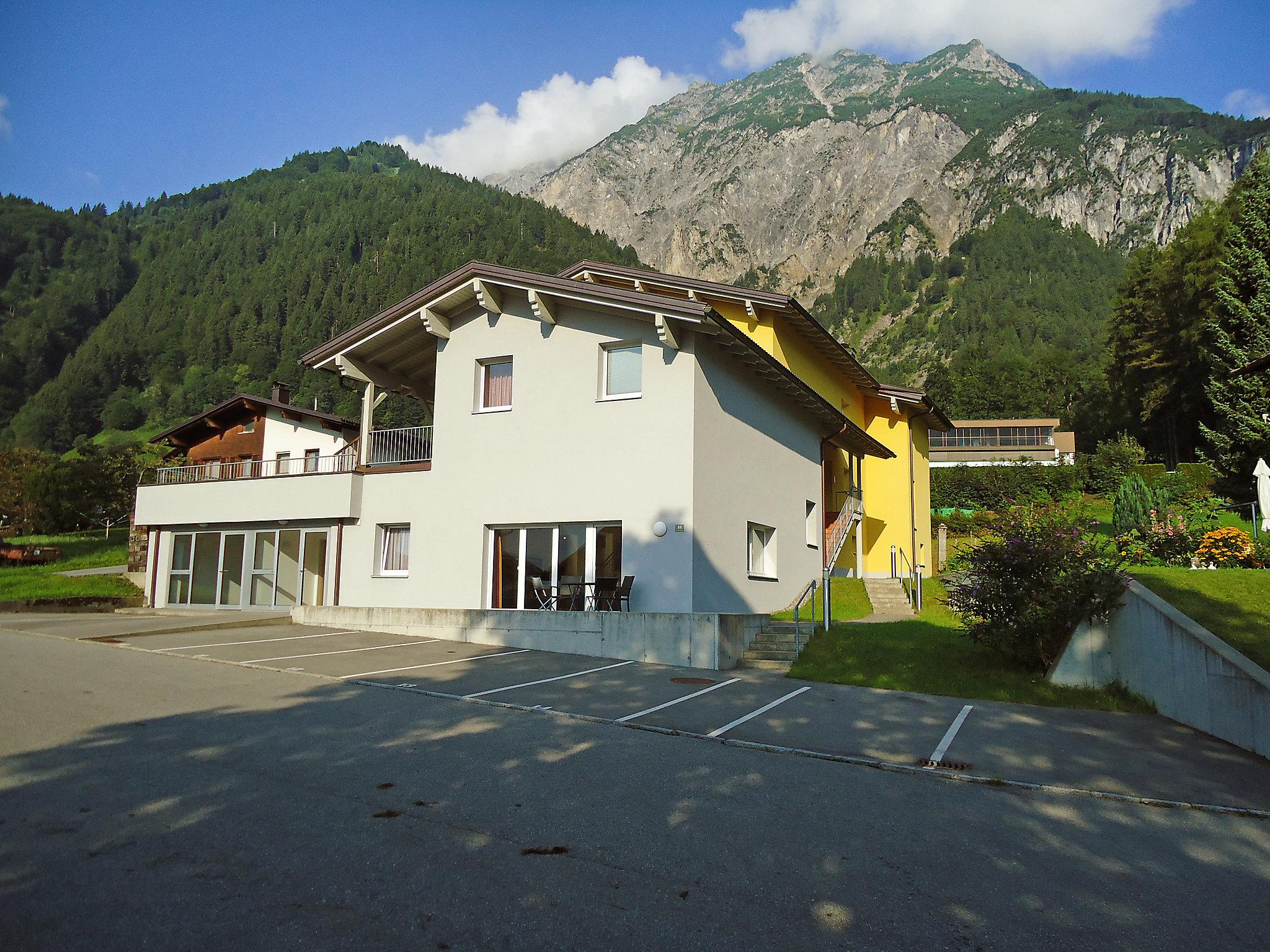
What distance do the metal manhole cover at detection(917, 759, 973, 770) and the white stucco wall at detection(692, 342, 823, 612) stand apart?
24.8 feet

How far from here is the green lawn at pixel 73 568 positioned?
2720 centimetres

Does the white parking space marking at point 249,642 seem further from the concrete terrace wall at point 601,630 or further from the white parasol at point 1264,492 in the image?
the white parasol at point 1264,492

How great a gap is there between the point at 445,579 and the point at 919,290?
160608 mm

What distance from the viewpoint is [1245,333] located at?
Result: 3459cm

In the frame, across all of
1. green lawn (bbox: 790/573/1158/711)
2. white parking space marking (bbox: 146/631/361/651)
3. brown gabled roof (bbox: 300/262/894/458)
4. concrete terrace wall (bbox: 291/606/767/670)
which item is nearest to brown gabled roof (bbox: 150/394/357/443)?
brown gabled roof (bbox: 300/262/894/458)

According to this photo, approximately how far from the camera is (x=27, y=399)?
4373 inches

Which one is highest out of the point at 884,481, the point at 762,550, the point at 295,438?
the point at 295,438

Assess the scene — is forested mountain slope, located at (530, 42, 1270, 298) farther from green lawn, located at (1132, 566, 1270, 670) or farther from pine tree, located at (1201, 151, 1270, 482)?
green lawn, located at (1132, 566, 1270, 670)

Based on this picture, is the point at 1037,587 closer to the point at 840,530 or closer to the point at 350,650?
the point at 350,650

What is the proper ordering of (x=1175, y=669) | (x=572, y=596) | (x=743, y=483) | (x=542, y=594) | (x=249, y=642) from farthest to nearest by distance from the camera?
(x=743, y=483)
(x=542, y=594)
(x=572, y=596)
(x=249, y=642)
(x=1175, y=669)

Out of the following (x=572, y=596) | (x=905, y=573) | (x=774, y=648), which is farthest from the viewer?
(x=905, y=573)

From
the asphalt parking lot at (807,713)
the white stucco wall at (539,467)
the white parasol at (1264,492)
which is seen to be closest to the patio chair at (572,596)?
the white stucco wall at (539,467)

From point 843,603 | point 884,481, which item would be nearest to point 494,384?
point 843,603

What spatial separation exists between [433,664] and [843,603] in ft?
38.3
